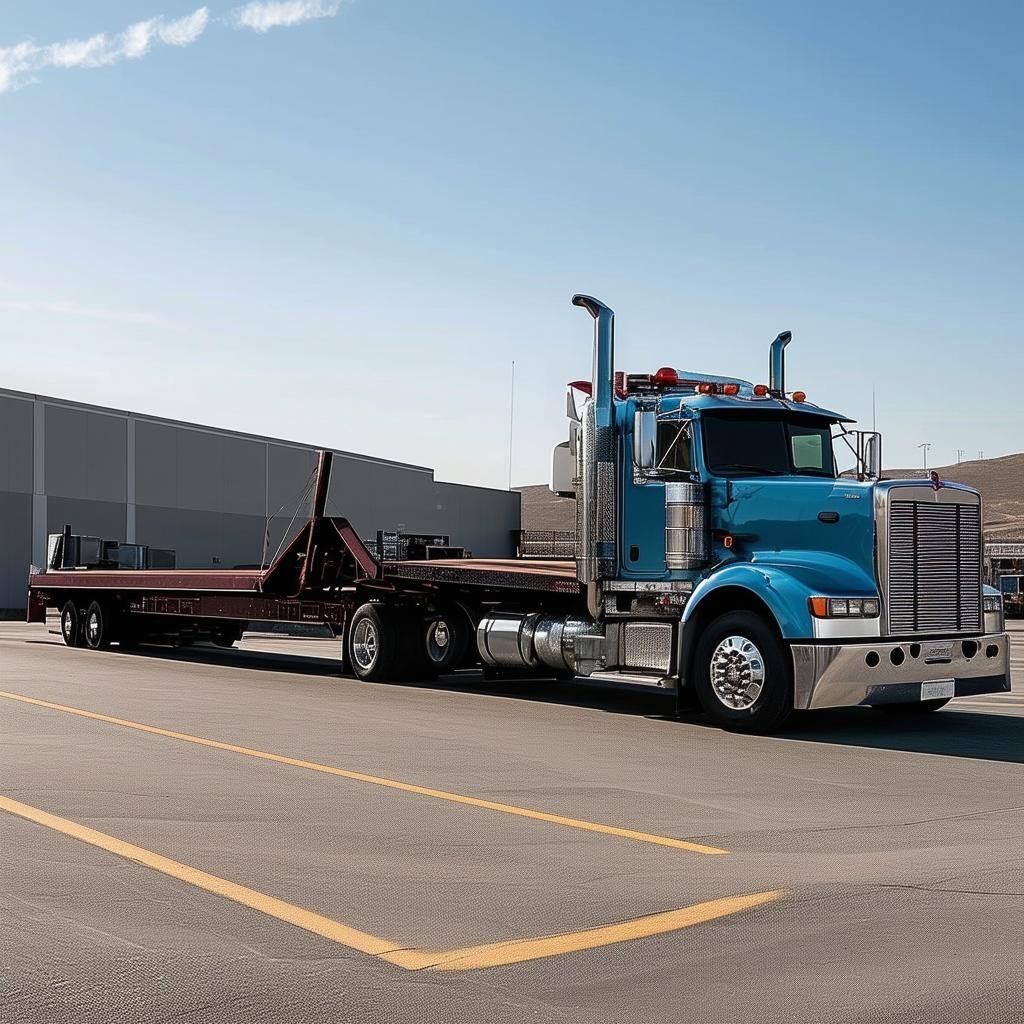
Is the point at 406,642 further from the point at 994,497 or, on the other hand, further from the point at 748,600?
the point at 994,497

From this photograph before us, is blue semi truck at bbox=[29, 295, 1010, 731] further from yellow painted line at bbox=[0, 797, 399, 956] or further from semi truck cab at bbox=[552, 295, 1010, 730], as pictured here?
Answer: yellow painted line at bbox=[0, 797, 399, 956]

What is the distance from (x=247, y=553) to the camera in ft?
195

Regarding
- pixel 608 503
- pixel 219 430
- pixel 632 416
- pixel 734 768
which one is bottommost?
pixel 734 768

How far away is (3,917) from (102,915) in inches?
14.7

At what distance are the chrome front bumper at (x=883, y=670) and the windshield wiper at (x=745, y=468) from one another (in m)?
2.09

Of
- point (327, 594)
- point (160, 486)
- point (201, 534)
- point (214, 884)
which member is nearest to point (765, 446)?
point (327, 594)

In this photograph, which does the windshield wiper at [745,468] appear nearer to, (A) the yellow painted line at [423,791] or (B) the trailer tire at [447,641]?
(B) the trailer tire at [447,641]

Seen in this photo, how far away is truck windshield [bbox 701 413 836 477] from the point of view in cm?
1293

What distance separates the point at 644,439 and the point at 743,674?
2345mm

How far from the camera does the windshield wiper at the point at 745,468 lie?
12891 millimetres

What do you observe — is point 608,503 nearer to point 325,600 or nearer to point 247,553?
point 325,600

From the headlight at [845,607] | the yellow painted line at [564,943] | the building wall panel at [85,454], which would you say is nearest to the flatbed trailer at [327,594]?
the headlight at [845,607]

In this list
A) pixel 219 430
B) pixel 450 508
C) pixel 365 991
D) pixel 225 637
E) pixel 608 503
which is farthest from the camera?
pixel 450 508

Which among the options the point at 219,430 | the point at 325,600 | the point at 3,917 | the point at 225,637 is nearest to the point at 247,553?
the point at 219,430
